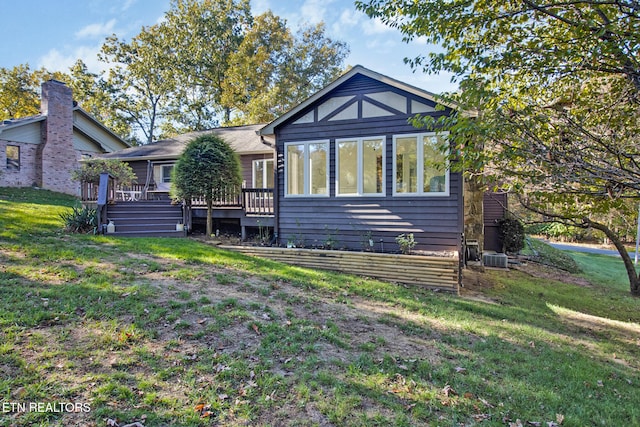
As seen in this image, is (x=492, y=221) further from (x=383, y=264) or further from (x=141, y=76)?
(x=141, y=76)

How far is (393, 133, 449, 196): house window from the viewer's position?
8250 mm

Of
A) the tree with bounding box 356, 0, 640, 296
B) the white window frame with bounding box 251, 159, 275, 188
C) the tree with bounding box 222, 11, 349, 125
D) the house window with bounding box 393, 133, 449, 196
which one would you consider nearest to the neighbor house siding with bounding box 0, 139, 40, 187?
the tree with bounding box 222, 11, 349, 125

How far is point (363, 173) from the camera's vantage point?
29.7 ft

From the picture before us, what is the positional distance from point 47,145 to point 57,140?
1.96 ft

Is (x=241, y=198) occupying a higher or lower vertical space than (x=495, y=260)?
higher

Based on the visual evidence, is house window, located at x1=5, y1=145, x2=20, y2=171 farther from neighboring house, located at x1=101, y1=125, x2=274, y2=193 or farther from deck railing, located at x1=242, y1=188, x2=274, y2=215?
deck railing, located at x1=242, y1=188, x2=274, y2=215

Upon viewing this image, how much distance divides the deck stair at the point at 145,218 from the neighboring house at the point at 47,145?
12072 mm

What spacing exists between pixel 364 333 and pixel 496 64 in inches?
178

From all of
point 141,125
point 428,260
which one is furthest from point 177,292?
point 141,125

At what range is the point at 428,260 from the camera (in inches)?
290

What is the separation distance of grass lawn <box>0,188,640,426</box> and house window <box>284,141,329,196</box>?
3.19 m

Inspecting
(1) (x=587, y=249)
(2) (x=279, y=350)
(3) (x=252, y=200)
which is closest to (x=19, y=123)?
(3) (x=252, y=200)

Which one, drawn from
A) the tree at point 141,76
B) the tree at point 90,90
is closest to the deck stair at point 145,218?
the tree at point 141,76

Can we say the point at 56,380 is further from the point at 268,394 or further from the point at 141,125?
the point at 141,125
